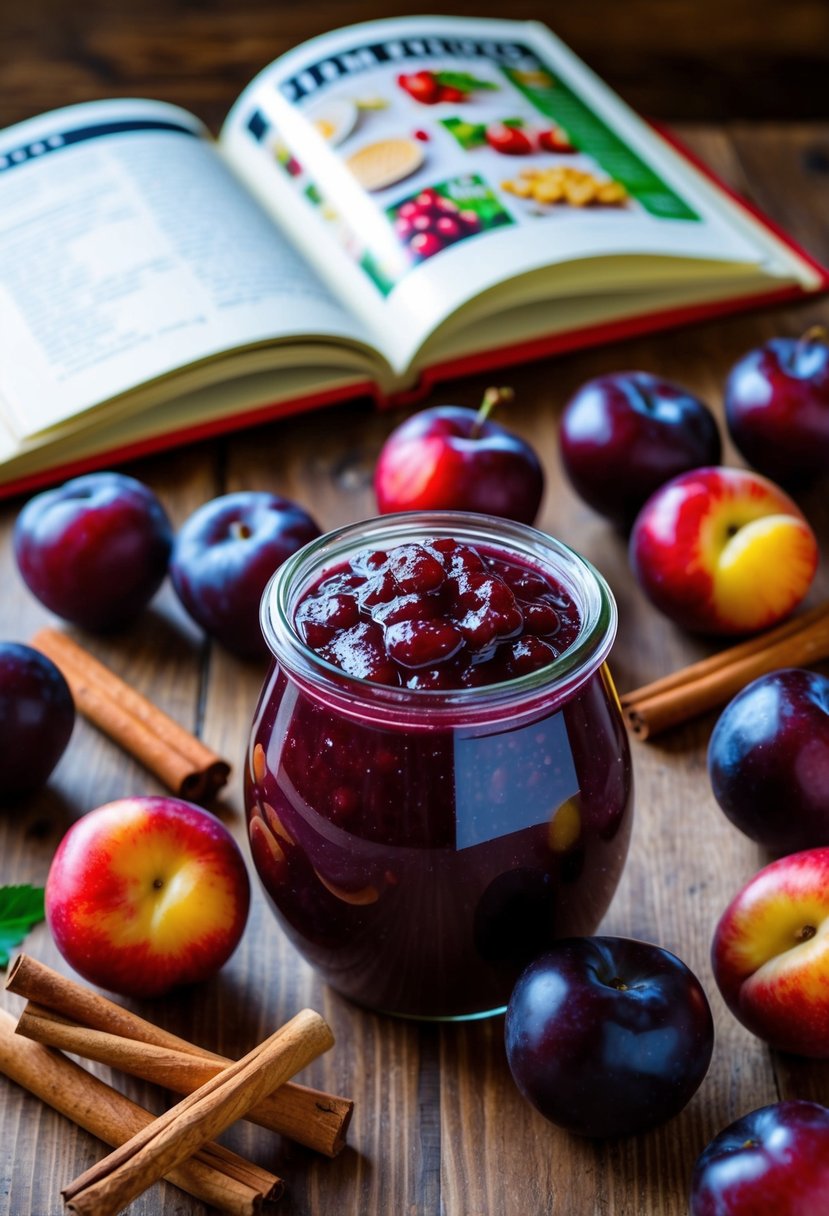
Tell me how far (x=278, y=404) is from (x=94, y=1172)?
98 cm

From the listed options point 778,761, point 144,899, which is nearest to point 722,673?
point 778,761

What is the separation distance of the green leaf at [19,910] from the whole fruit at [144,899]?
0.06 m

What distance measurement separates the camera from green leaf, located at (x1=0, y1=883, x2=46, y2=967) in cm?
105

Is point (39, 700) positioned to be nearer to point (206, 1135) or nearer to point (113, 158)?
point (206, 1135)

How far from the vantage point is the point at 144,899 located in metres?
0.97

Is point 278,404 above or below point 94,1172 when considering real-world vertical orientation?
below

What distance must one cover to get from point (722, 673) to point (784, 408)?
0.36 metres

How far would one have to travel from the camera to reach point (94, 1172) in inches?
31.4

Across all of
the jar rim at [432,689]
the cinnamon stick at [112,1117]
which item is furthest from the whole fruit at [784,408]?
the cinnamon stick at [112,1117]

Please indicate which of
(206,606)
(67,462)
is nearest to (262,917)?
(206,606)

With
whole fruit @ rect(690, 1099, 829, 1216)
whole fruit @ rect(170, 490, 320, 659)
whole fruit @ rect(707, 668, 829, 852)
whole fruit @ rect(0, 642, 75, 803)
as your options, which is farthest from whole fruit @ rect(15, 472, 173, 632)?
whole fruit @ rect(690, 1099, 829, 1216)

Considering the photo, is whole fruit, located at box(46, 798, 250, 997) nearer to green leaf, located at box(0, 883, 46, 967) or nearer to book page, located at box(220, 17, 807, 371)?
green leaf, located at box(0, 883, 46, 967)

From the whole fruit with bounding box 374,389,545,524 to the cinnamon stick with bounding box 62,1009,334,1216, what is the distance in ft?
2.02

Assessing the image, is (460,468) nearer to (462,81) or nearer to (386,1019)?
(386,1019)
